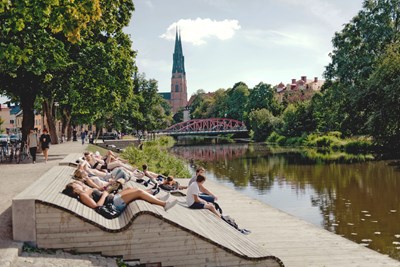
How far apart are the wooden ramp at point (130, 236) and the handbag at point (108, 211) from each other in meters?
0.50

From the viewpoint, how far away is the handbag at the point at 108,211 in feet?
28.6

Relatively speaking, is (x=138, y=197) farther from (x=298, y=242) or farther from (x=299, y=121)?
(x=299, y=121)

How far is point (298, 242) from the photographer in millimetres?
10711

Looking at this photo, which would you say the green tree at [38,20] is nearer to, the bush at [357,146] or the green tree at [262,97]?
the bush at [357,146]

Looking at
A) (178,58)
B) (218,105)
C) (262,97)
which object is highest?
(178,58)

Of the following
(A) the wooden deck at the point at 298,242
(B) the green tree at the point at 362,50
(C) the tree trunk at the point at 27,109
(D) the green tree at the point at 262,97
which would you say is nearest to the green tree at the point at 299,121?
(B) the green tree at the point at 362,50

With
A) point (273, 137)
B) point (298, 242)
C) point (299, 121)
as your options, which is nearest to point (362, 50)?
point (299, 121)

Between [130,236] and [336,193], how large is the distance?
14333mm

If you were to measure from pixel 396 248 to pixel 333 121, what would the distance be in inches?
1372

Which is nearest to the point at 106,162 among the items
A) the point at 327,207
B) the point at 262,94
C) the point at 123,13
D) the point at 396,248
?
the point at 327,207

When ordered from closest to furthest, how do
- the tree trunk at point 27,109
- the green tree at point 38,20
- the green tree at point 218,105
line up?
the green tree at point 38,20
the tree trunk at point 27,109
the green tree at point 218,105

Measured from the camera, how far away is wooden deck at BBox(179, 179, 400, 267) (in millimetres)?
9328

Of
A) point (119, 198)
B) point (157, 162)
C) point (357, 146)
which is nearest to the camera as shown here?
point (119, 198)

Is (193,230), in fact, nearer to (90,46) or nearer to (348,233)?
(348,233)
